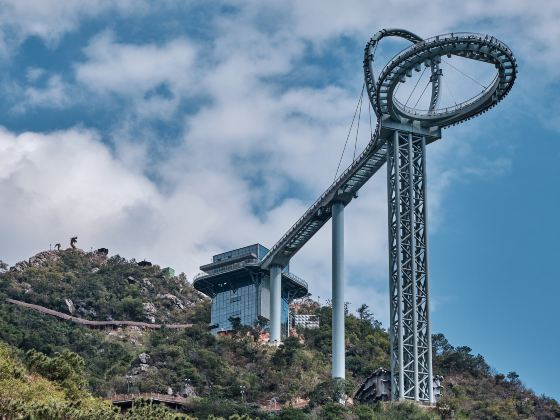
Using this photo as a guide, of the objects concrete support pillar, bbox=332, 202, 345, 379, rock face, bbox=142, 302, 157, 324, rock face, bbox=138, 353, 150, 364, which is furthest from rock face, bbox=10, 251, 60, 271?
concrete support pillar, bbox=332, 202, 345, 379

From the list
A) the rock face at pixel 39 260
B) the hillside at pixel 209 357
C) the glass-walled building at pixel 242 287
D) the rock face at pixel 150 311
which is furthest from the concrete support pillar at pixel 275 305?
A: the rock face at pixel 39 260

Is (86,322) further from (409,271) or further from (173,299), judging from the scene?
(409,271)

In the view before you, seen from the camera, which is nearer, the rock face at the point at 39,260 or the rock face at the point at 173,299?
the rock face at the point at 173,299

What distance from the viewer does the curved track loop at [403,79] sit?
58.5 m

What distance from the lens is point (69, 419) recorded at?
121ft

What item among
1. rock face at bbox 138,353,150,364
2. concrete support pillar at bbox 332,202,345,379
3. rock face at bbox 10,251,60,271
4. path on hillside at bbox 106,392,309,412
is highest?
rock face at bbox 10,251,60,271

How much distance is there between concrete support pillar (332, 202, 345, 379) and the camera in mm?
66625

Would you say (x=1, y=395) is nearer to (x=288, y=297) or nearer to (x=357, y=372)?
(x=357, y=372)

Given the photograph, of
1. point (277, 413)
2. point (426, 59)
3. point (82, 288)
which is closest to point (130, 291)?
point (82, 288)

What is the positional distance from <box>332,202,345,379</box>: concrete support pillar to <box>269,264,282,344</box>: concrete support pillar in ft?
37.0

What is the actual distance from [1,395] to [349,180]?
1318 inches

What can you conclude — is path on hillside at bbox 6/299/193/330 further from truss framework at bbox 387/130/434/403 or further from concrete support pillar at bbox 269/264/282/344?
truss framework at bbox 387/130/434/403

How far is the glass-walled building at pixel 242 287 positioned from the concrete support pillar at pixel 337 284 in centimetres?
1716

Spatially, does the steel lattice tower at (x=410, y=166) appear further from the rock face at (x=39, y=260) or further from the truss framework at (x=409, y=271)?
the rock face at (x=39, y=260)
